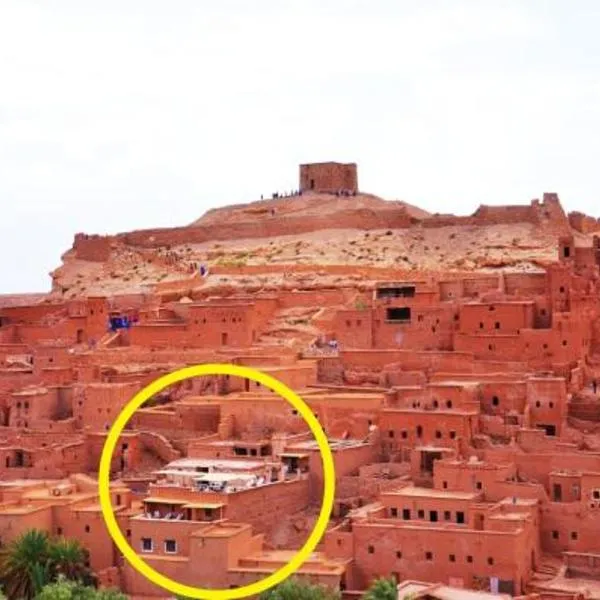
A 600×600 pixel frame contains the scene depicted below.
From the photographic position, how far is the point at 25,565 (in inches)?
1073

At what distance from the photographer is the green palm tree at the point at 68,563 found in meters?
27.1

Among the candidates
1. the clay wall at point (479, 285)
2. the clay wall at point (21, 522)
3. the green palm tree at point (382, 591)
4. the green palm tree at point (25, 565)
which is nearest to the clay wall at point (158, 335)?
the clay wall at point (479, 285)

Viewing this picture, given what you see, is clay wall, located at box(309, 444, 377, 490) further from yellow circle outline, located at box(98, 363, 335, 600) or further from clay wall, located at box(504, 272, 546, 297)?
clay wall, located at box(504, 272, 546, 297)

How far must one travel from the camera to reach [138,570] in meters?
26.5

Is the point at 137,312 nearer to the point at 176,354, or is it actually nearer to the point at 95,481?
the point at 176,354

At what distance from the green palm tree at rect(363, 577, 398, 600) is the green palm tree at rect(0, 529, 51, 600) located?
258 inches

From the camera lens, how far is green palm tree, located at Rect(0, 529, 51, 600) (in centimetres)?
2723

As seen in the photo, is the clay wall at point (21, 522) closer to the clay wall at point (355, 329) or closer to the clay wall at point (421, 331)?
the clay wall at point (355, 329)

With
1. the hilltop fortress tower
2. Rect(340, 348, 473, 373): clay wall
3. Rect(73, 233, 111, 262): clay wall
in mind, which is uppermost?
the hilltop fortress tower

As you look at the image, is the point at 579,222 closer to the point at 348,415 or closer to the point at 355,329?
the point at 355,329

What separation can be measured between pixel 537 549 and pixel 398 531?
2522mm

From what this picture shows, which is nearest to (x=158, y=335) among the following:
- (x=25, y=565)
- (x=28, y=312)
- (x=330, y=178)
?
(x=28, y=312)

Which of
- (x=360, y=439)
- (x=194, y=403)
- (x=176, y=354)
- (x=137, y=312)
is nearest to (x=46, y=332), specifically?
(x=137, y=312)

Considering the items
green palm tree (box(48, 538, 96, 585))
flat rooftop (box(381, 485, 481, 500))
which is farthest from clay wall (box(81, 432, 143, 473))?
flat rooftop (box(381, 485, 481, 500))
